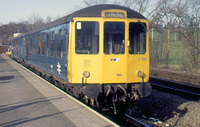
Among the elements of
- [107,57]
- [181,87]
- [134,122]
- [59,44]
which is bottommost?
[134,122]

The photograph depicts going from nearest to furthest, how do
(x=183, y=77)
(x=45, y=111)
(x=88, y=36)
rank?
(x=45, y=111) < (x=88, y=36) < (x=183, y=77)

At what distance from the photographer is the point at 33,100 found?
861 cm

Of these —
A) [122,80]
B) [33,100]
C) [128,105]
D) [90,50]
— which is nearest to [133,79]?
[122,80]

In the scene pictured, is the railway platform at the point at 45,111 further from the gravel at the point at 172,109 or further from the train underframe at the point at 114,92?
the gravel at the point at 172,109

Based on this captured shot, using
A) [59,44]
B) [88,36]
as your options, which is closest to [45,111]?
[88,36]

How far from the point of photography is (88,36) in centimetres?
786

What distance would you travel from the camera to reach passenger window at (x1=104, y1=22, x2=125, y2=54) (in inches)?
311

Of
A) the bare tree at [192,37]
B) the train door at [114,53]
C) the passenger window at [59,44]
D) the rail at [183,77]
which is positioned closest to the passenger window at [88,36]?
the train door at [114,53]

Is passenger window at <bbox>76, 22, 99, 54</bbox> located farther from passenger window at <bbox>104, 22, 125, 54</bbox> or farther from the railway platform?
the railway platform

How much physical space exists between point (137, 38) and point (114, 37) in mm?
831

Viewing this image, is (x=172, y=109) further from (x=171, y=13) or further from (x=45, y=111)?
(x=171, y=13)

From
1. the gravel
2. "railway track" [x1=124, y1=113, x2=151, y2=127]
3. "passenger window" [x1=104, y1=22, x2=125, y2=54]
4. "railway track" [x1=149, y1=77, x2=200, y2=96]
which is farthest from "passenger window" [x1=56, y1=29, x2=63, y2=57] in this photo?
"railway track" [x1=149, y1=77, x2=200, y2=96]

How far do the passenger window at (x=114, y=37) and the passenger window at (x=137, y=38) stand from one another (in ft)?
0.98

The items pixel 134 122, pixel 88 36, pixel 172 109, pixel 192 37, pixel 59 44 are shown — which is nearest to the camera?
pixel 134 122
